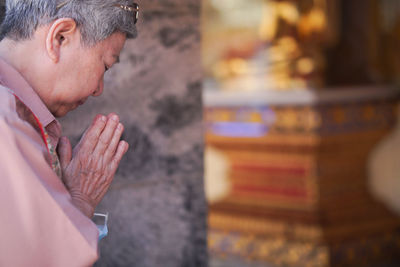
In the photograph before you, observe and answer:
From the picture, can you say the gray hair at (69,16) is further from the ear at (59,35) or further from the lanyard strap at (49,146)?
the lanyard strap at (49,146)

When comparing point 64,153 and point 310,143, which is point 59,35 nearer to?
point 64,153

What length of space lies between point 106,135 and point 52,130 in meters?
0.14

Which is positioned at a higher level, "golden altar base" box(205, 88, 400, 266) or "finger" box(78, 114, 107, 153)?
"finger" box(78, 114, 107, 153)

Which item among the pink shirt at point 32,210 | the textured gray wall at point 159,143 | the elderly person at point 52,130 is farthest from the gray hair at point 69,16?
the textured gray wall at point 159,143

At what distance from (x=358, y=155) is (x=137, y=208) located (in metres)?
3.70

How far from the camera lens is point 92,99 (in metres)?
1.94

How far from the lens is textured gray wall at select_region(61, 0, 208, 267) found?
2080mm

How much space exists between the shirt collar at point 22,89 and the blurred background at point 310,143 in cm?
396

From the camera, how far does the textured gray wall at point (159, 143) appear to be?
2.08m

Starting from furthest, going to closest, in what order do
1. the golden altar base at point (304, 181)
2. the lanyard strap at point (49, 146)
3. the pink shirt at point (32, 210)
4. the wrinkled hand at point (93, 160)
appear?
the golden altar base at point (304, 181), the wrinkled hand at point (93, 160), the lanyard strap at point (49, 146), the pink shirt at point (32, 210)

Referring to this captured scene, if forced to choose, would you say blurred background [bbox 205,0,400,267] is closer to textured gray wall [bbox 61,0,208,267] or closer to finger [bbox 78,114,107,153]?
textured gray wall [bbox 61,0,208,267]

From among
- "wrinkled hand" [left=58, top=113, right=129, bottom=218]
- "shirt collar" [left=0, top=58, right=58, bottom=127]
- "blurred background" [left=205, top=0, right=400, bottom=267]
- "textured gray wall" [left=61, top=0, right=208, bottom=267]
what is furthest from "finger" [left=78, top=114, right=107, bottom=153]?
"blurred background" [left=205, top=0, right=400, bottom=267]

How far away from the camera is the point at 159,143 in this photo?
7.36 feet

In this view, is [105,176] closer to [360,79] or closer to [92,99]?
[92,99]
